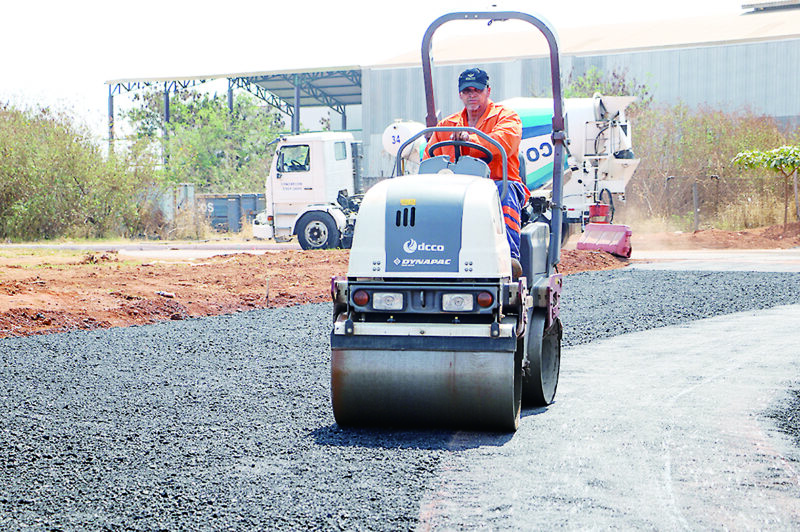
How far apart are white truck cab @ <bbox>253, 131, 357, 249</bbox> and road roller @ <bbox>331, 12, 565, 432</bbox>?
55.8ft

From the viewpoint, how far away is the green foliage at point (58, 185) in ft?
101

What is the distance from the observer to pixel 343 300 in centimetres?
546

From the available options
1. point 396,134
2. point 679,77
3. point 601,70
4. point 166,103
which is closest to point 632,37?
point 601,70

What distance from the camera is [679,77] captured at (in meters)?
40.3

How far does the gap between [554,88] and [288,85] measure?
44.0 meters

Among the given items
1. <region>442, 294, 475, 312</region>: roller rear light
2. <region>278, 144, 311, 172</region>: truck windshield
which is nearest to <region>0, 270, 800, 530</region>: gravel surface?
<region>442, 294, 475, 312</region>: roller rear light

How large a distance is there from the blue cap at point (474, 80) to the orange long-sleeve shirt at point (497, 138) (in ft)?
0.55

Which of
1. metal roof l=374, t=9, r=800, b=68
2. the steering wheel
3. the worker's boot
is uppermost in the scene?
metal roof l=374, t=9, r=800, b=68

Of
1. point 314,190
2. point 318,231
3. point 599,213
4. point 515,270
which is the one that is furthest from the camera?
point 314,190

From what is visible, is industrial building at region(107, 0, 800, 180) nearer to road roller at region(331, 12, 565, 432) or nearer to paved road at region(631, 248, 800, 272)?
paved road at region(631, 248, 800, 272)

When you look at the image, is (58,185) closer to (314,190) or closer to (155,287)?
(314,190)

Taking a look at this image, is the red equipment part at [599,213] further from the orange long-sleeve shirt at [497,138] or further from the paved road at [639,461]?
the orange long-sleeve shirt at [497,138]

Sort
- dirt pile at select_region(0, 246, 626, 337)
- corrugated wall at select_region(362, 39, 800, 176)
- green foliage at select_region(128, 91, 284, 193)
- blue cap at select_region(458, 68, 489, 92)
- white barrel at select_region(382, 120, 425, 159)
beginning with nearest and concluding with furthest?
blue cap at select_region(458, 68, 489, 92)
dirt pile at select_region(0, 246, 626, 337)
white barrel at select_region(382, 120, 425, 159)
corrugated wall at select_region(362, 39, 800, 176)
green foliage at select_region(128, 91, 284, 193)

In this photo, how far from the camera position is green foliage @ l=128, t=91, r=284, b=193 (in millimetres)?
46906
